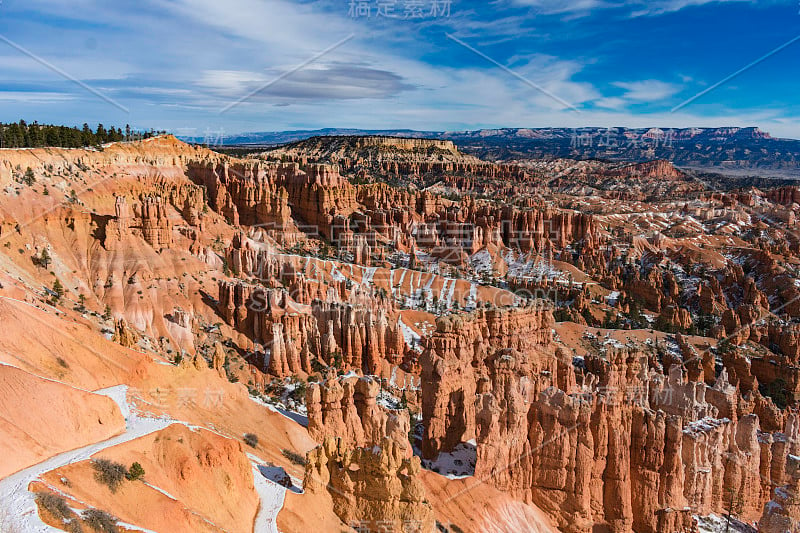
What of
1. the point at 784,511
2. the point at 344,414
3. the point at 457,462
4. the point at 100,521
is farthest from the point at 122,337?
the point at 784,511

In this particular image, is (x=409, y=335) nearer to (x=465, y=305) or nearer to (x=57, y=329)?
(x=465, y=305)

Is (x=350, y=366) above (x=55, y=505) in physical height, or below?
below

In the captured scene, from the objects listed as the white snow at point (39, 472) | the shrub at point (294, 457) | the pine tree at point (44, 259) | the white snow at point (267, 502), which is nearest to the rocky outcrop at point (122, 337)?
the white snow at point (39, 472)

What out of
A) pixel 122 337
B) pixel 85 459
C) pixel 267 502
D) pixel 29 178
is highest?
pixel 29 178

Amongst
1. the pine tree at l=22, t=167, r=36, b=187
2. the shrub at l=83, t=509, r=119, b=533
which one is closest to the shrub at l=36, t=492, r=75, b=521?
the shrub at l=83, t=509, r=119, b=533

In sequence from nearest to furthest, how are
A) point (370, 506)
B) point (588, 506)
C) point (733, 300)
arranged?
1. point (370, 506)
2. point (588, 506)
3. point (733, 300)

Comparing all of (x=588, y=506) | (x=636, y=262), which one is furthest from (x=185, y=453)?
(x=636, y=262)

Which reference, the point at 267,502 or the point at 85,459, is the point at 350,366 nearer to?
the point at 267,502
